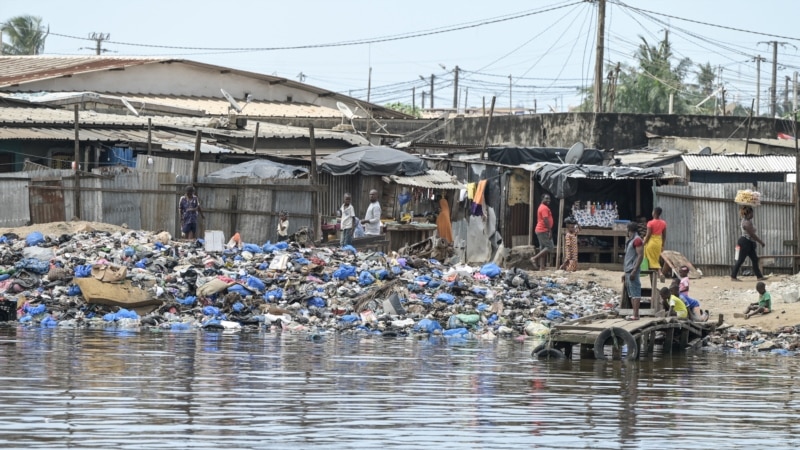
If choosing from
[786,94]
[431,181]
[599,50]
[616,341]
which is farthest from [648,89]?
[616,341]

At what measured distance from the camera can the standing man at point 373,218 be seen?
80.1 ft

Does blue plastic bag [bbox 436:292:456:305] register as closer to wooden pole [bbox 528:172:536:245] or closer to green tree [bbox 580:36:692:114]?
wooden pole [bbox 528:172:536:245]

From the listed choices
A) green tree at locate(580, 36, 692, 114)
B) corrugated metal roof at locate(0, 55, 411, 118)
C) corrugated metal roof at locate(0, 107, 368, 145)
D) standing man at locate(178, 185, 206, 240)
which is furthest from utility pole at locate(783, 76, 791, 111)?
standing man at locate(178, 185, 206, 240)

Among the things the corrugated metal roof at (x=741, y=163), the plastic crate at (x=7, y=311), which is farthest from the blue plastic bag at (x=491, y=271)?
the plastic crate at (x=7, y=311)

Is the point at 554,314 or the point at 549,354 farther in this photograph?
the point at 554,314

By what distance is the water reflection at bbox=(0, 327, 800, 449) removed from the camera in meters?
9.80

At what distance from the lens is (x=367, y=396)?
11.9 metres

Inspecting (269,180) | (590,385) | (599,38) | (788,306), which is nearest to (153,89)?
(599,38)

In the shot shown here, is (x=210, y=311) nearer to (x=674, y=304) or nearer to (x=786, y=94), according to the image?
(x=674, y=304)

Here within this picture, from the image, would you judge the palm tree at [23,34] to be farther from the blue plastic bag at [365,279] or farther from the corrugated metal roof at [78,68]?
the blue plastic bag at [365,279]

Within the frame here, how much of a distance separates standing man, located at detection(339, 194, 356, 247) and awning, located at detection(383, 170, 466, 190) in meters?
2.28

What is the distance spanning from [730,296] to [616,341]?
6627 millimetres

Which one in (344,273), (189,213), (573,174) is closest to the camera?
(344,273)

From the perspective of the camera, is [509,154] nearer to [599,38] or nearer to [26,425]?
[599,38]
